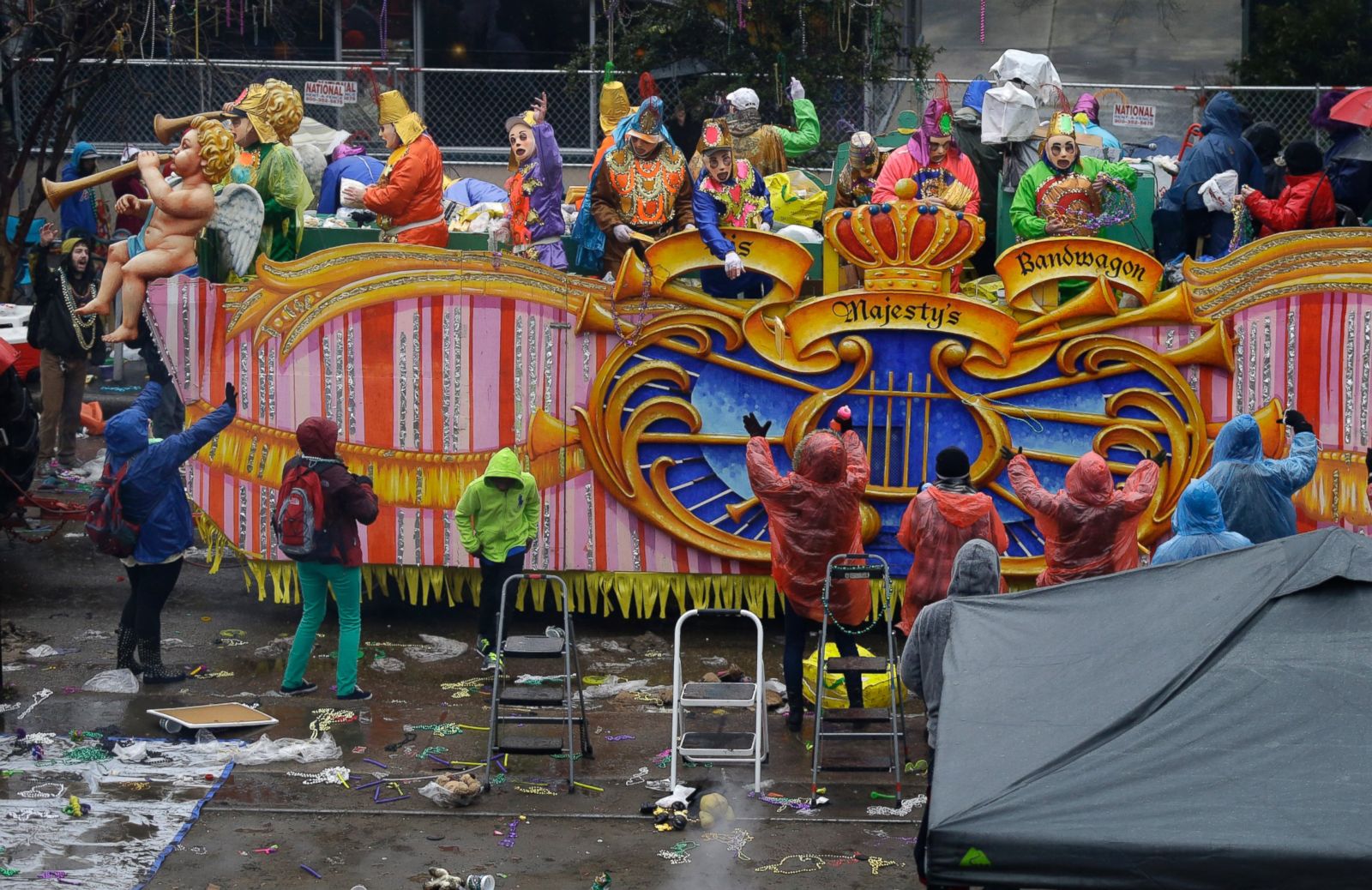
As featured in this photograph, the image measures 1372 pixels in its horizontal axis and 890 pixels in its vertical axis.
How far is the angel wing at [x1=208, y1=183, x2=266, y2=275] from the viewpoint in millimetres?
10484

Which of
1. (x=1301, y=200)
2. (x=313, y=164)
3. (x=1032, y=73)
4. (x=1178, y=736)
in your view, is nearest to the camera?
(x=1178, y=736)

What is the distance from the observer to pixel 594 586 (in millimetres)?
10523

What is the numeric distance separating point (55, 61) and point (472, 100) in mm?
4454

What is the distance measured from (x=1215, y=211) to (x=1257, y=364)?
122 centimetres

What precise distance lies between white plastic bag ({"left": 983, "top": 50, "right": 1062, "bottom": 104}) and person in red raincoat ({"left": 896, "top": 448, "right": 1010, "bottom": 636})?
371 centimetres

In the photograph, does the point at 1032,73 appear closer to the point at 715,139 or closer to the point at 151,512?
the point at 715,139

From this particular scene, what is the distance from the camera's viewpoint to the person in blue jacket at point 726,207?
33.1 feet

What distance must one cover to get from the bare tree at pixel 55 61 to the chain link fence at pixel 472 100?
106 centimetres

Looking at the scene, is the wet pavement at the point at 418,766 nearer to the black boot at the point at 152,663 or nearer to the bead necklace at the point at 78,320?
the black boot at the point at 152,663

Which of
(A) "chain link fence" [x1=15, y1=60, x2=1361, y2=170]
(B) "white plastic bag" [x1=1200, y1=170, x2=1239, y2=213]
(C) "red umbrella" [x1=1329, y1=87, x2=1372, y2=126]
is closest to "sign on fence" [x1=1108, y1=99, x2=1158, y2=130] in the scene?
(A) "chain link fence" [x1=15, y1=60, x2=1361, y2=170]

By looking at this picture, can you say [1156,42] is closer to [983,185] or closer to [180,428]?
[983,185]

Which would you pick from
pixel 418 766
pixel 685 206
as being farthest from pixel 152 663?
pixel 685 206

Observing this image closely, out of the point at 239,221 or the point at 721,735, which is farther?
the point at 239,221

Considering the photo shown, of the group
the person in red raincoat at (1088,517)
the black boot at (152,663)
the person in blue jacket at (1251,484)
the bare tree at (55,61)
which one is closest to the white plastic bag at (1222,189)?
the person in blue jacket at (1251,484)
